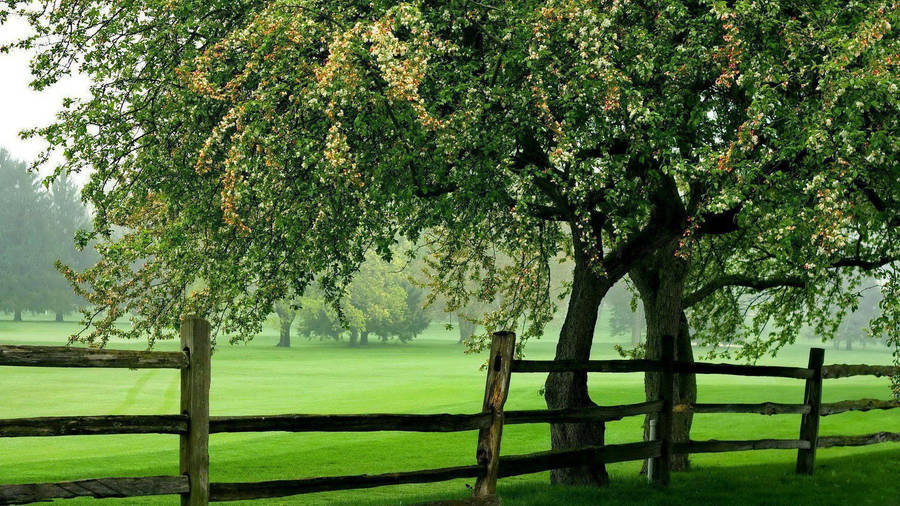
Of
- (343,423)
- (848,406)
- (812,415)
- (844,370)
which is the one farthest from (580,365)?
(848,406)

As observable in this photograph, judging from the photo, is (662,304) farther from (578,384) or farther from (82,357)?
(82,357)

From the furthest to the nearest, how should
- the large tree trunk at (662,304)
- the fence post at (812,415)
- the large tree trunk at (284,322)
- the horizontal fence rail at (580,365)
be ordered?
1. the large tree trunk at (284,322)
2. the large tree trunk at (662,304)
3. the fence post at (812,415)
4. the horizontal fence rail at (580,365)

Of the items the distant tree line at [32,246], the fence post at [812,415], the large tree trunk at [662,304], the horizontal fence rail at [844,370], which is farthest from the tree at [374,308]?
the fence post at [812,415]

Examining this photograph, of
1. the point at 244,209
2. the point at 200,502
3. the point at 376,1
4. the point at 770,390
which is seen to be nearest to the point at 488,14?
the point at 376,1

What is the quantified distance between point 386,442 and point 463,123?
1457cm

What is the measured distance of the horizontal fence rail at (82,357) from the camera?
674 cm

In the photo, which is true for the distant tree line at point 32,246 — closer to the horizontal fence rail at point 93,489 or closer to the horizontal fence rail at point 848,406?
the horizontal fence rail at point 848,406

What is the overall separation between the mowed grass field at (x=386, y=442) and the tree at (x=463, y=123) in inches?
113

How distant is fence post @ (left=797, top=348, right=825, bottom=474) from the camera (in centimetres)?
1415

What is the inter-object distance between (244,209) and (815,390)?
31.1 ft

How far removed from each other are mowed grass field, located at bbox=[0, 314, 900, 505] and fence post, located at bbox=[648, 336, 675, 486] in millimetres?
349

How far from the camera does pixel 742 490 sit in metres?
12.8

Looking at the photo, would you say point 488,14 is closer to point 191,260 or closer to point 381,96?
point 381,96

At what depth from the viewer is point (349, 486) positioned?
28.5 ft
